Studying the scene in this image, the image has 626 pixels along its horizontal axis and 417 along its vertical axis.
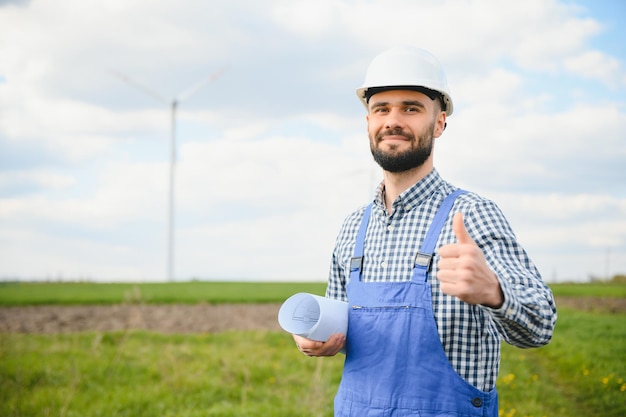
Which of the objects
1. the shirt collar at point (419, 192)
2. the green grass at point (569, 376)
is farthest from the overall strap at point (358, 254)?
the green grass at point (569, 376)

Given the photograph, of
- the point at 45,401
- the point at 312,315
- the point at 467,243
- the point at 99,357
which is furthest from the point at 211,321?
the point at 467,243

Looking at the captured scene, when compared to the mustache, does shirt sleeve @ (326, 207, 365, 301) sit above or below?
below

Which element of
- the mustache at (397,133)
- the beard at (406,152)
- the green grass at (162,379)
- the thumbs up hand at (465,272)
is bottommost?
the green grass at (162,379)

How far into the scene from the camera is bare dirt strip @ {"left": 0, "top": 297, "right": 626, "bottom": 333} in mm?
12531

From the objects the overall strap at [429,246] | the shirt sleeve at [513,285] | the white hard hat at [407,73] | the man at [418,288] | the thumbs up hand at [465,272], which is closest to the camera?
the thumbs up hand at [465,272]

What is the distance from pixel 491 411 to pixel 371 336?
53cm

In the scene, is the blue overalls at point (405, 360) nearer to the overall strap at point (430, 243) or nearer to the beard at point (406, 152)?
the overall strap at point (430, 243)

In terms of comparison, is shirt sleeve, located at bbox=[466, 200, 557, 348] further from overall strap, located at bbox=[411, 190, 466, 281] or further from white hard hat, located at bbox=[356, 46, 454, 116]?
white hard hat, located at bbox=[356, 46, 454, 116]

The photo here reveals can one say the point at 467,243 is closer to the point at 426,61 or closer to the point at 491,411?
the point at 491,411

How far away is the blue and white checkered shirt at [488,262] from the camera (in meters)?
2.19

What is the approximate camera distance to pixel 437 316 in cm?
243

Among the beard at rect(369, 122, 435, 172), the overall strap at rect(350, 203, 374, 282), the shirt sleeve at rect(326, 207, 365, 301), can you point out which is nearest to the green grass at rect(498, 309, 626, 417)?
the shirt sleeve at rect(326, 207, 365, 301)

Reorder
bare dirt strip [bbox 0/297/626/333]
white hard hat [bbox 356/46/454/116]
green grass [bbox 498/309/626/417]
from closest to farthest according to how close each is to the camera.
→ 1. white hard hat [bbox 356/46/454/116]
2. green grass [bbox 498/309/626/417]
3. bare dirt strip [bbox 0/297/626/333]

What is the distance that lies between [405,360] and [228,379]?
5332mm
